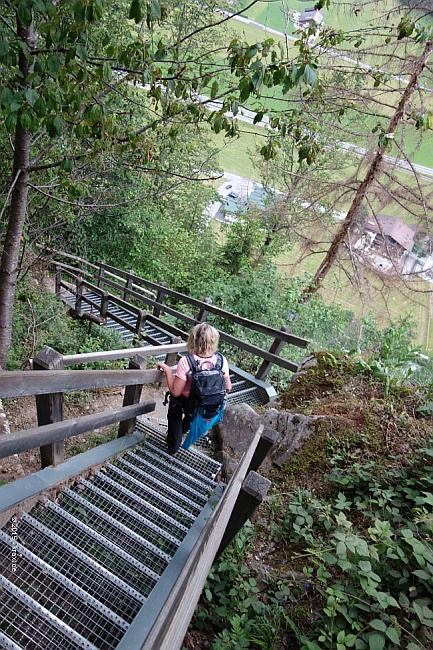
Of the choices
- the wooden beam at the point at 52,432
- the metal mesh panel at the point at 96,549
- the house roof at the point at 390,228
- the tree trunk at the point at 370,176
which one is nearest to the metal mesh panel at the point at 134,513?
the metal mesh panel at the point at 96,549

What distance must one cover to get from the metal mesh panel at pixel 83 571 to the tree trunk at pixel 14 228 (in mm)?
3350

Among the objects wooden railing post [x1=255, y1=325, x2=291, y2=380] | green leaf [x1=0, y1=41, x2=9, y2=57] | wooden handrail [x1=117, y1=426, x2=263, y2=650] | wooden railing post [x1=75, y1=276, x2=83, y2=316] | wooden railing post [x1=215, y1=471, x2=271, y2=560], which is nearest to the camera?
wooden handrail [x1=117, y1=426, x2=263, y2=650]

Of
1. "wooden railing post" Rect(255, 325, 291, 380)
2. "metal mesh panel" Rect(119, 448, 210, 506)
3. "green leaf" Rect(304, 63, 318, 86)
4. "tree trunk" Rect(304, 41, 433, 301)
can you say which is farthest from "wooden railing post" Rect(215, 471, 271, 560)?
"tree trunk" Rect(304, 41, 433, 301)

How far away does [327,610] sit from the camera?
205cm

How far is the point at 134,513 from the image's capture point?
2832 millimetres

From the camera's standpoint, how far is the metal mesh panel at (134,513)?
2.78 meters

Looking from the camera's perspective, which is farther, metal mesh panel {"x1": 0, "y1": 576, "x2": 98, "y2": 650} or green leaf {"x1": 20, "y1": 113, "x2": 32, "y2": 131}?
green leaf {"x1": 20, "y1": 113, "x2": 32, "y2": 131}

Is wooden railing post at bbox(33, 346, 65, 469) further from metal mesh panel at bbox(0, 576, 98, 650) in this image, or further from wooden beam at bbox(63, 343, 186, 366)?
metal mesh panel at bbox(0, 576, 98, 650)

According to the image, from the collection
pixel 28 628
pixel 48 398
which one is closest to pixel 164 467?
pixel 48 398

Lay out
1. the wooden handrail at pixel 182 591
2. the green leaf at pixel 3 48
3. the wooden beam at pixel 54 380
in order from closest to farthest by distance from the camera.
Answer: the wooden handrail at pixel 182 591, the wooden beam at pixel 54 380, the green leaf at pixel 3 48

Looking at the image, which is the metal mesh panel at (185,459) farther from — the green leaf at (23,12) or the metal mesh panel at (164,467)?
the green leaf at (23,12)

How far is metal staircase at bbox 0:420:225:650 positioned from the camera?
188 centimetres

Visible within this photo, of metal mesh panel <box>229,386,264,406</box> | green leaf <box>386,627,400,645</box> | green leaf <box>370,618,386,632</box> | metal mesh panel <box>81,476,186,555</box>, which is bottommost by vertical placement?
metal mesh panel <box>229,386,264,406</box>

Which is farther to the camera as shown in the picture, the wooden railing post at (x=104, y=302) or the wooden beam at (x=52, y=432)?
the wooden railing post at (x=104, y=302)
